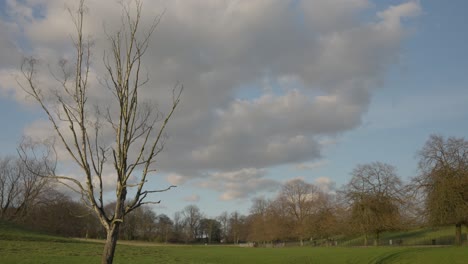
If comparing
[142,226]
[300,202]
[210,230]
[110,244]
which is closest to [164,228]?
[142,226]

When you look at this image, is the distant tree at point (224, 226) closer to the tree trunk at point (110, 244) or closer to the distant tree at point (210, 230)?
the distant tree at point (210, 230)

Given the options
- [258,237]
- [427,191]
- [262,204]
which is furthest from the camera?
[262,204]

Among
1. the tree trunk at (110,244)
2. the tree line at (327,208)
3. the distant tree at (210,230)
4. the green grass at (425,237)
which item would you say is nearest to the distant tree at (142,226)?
the tree line at (327,208)

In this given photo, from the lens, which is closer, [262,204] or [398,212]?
[398,212]

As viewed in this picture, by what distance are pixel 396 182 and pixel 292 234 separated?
35.5 metres

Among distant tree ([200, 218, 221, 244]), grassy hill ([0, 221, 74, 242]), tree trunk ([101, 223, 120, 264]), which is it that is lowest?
distant tree ([200, 218, 221, 244])

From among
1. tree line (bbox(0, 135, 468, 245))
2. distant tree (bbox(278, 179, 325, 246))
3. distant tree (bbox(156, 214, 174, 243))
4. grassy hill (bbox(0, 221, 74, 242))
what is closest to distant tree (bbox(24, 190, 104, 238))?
tree line (bbox(0, 135, 468, 245))

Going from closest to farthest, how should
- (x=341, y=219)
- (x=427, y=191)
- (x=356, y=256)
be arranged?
(x=356, y=256)
(x=427, y=191)
(x=341, y=219)

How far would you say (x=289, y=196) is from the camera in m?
96.8

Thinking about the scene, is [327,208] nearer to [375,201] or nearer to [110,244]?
[375,201]

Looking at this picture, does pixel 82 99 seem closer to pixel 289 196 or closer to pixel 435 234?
pixel 435 234

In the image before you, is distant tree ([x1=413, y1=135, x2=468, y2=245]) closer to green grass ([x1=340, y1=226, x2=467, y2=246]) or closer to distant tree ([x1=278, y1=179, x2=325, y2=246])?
green grass ([x1=340, y1=226, x2=467, y2=246])

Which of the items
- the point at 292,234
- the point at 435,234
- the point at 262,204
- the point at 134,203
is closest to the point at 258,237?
the point at 292,234

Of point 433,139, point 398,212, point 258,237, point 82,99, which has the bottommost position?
point 258,237
